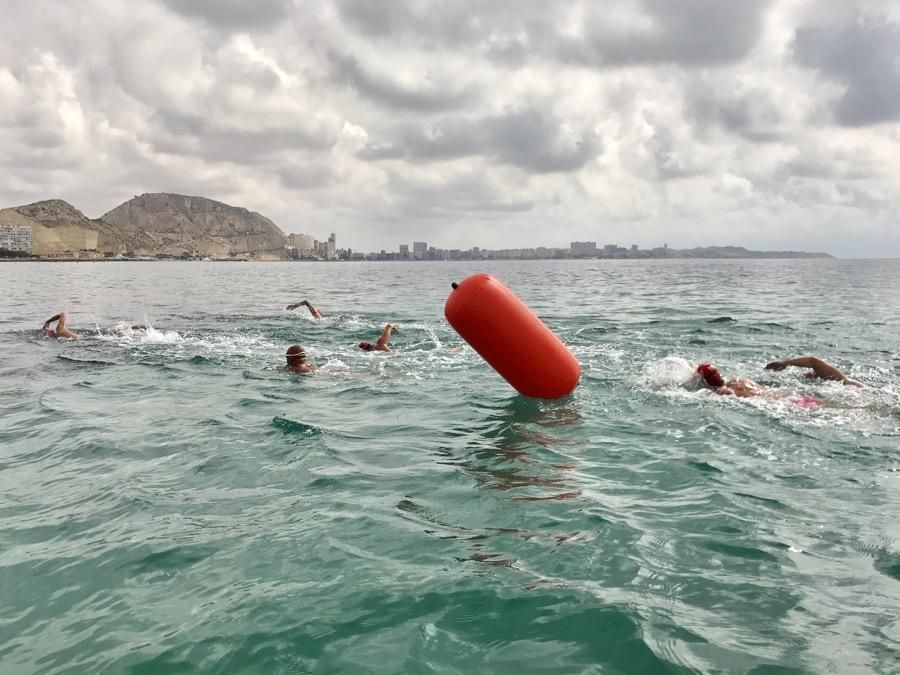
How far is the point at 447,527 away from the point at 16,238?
20290 centimetres

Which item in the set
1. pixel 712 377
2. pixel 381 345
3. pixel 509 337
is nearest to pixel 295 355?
pixel 381 345

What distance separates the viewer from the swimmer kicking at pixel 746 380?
31.5 feet

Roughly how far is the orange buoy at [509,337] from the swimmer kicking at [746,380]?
2334mm

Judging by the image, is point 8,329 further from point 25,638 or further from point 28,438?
Answer: point 25,638

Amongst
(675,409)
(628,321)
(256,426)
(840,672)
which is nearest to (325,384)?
(256,426)

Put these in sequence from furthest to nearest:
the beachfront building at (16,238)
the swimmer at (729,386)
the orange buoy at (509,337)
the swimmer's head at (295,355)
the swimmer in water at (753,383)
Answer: the beachfront building at (16,238), the swimmer's head at (295,355), the swimmer at (729,386), the swimmer in water at (753,383), the orange buoy at (509,337)

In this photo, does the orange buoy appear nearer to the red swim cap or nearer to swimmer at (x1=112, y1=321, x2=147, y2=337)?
the red swim cap

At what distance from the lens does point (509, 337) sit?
8.71m

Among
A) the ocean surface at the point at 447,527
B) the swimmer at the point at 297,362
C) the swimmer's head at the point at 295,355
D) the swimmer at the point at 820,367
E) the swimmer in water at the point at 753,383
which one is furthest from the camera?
the swimmer's head at the point at 295,355

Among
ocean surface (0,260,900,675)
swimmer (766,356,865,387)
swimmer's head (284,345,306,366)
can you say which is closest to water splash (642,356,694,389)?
ocean surface (0,260,900,675)

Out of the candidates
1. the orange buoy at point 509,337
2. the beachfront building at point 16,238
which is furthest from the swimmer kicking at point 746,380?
the beachfront building at point 16,238

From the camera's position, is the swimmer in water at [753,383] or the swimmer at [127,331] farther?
the swimmer at [127,331]

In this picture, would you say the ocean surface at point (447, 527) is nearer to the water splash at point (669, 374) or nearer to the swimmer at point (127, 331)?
the water splash at point (669, 374)

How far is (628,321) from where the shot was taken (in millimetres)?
21594
